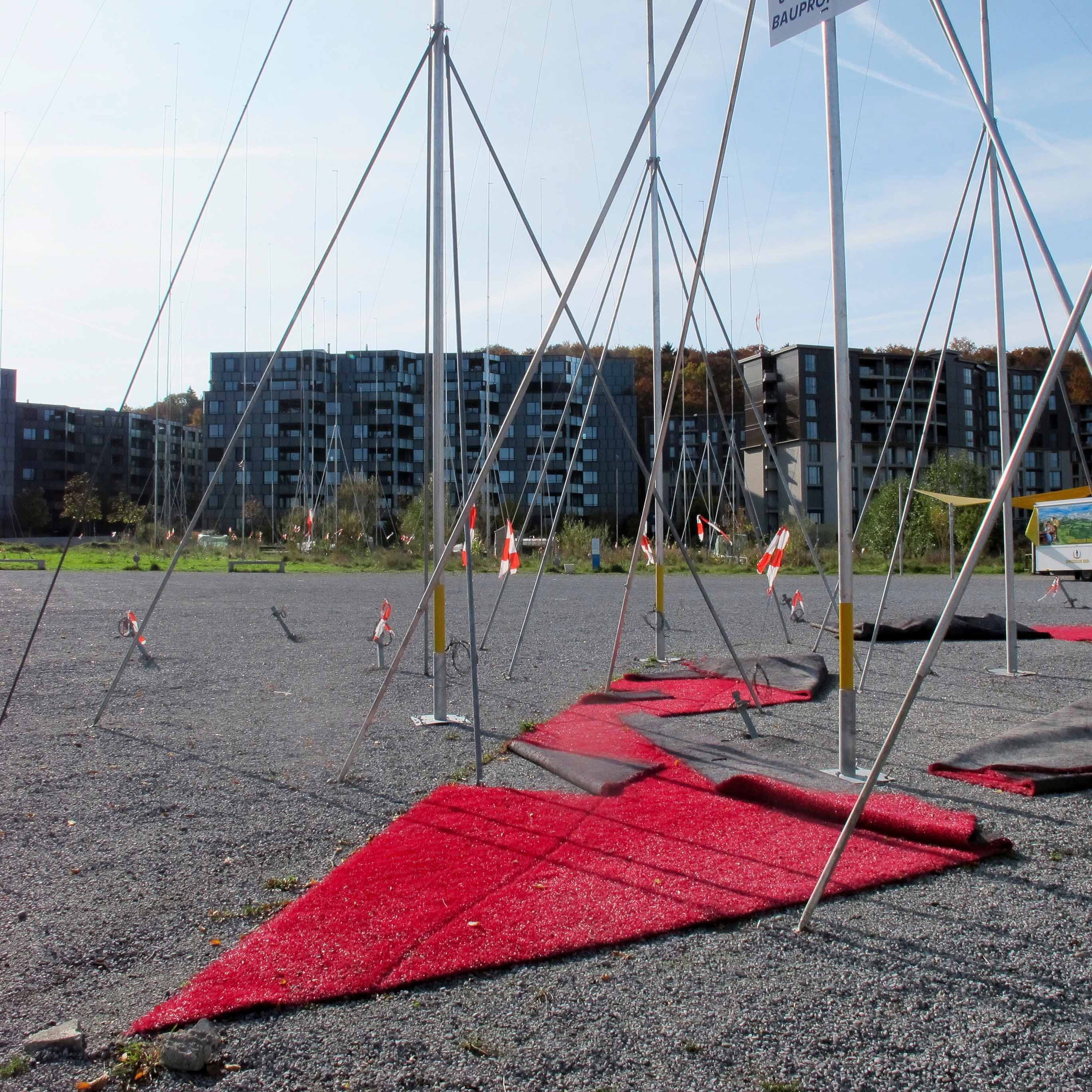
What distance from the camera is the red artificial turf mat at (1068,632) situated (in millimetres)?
→ 14227

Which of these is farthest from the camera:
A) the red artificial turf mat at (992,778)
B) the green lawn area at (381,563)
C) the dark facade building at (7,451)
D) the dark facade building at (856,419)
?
the dark facade building at (7,451)

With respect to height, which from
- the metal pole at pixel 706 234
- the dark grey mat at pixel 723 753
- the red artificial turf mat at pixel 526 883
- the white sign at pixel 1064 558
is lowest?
the dark grey mat at pixel 723 753

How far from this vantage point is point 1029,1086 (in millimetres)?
2529

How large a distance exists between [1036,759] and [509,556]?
6.76 m

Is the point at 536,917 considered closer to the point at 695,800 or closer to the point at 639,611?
the point at 695,800

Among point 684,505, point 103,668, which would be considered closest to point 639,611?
point 103,668

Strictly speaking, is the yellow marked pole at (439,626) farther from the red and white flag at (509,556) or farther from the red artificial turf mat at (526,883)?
the red and white flag at (509,556)

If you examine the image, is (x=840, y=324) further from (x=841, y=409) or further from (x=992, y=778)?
(x=992, y=778)

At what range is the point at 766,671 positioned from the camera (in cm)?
1012

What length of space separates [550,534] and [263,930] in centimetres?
750

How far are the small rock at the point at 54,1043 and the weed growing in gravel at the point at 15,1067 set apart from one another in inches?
1.4

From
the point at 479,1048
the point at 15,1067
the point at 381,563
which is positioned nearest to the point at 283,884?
the point at 15,1067

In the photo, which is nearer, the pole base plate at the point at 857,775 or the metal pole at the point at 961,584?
the metal pole at the point at 961,584

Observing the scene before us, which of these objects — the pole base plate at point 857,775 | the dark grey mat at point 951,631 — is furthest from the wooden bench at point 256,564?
the pole base plate at point 857,775
